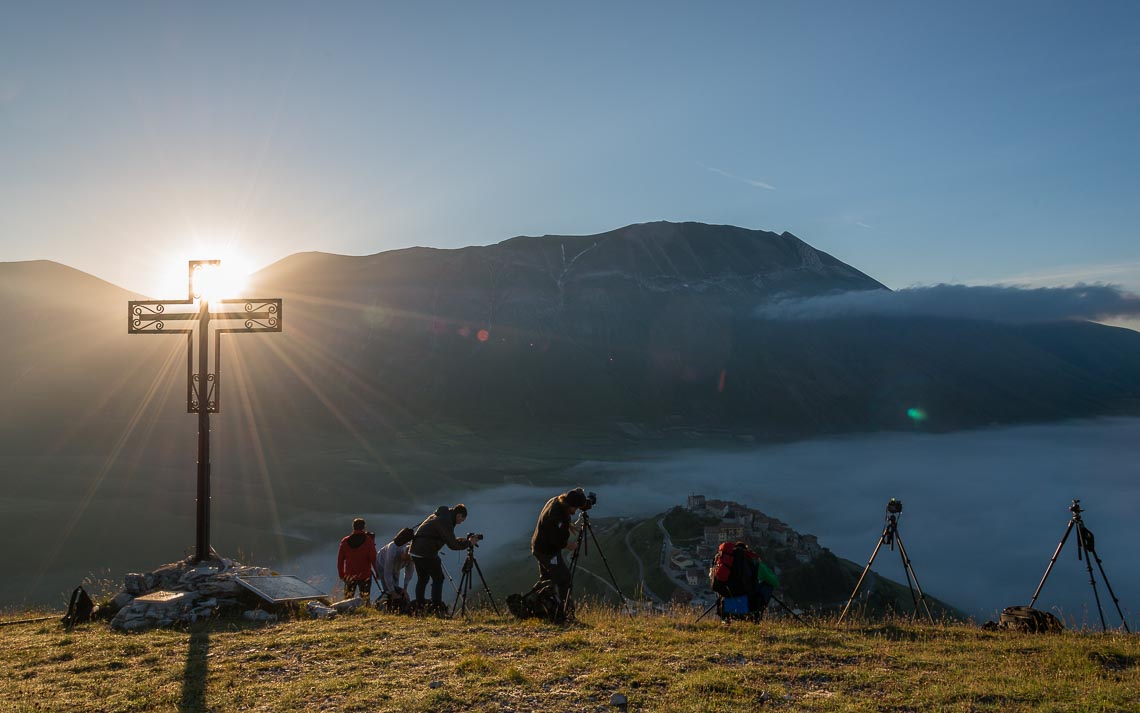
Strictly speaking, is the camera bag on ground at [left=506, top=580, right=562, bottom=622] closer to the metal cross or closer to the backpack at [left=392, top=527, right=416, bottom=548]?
the backpack at [left=392, top=527, right=416, bottom=548]

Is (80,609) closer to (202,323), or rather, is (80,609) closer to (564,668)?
(202,323)

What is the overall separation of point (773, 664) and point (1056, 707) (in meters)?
2.34

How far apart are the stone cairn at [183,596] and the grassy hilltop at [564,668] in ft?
1.79

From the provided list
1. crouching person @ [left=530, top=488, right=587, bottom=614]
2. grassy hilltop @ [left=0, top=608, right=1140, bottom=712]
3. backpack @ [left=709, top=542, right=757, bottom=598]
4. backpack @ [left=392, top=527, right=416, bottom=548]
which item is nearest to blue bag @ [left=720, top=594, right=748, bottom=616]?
backpack @ [left=709, top=542, right=757, bottom=598]

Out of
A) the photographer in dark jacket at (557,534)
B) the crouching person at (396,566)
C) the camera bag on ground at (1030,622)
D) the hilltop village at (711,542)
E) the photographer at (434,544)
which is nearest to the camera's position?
the camera bag on ground at (1030,622)

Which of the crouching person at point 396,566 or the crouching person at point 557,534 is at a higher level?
the crouching person at point 557,534

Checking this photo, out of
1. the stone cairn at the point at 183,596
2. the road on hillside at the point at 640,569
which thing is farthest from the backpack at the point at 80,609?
the road on hillside at the point at 640,569

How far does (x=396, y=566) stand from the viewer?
1234cm

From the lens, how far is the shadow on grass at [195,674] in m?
6.48

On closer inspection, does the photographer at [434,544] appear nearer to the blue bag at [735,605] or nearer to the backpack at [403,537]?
the backpack at [403,537]

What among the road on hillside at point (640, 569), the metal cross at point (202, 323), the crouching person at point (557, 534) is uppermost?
the metal cross at point (202, 323)

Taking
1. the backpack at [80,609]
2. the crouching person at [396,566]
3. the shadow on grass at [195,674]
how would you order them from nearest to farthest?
the shadow on grass at [195,674] < the backpack at [80,609] < the crouching person at [396,566]

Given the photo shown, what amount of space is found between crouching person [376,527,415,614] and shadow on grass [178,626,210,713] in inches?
122

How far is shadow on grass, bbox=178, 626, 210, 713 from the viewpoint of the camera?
6477 millimetres
